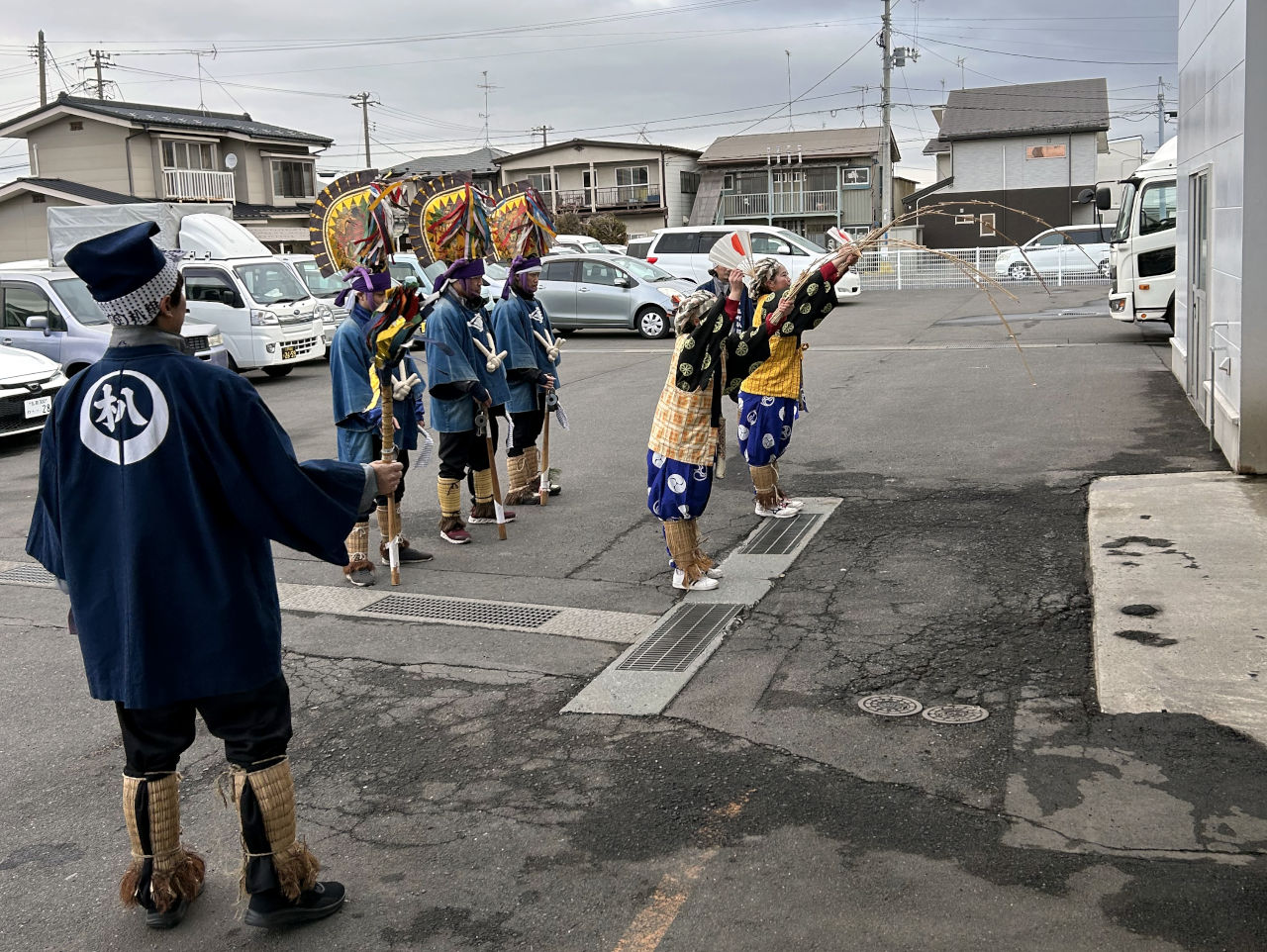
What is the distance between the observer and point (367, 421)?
22.8 ft

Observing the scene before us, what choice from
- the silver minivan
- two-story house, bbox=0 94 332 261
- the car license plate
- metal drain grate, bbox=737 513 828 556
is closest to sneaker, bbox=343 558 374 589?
metal drain grate, bbox=737 513 828 556

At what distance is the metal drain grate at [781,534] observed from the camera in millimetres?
7137

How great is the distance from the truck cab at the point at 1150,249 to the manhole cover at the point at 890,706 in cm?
1336

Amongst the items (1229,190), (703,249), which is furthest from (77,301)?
(703,249)

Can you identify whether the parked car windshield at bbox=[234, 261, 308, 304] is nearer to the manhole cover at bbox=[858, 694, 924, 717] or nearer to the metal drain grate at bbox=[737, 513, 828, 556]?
the metal drain grate at bbox=[737, 513, 828, 556]

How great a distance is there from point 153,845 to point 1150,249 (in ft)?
52.2

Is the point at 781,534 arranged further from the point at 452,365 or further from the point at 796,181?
the point at 796,181

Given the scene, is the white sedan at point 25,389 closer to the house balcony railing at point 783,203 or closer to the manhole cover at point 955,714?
the manhole cover at point 955,714

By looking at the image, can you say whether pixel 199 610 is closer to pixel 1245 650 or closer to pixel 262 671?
pixel 262 671

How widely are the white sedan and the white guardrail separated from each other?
21226 mm

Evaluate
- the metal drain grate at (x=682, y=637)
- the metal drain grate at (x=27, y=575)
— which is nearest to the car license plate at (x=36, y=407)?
the metal drain grate at (x=27, y=575)

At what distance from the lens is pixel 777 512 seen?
8.00 metres

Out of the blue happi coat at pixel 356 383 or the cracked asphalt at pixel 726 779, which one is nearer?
the cracked asphalt at pixel 726 779

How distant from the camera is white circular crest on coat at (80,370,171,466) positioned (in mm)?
3096
